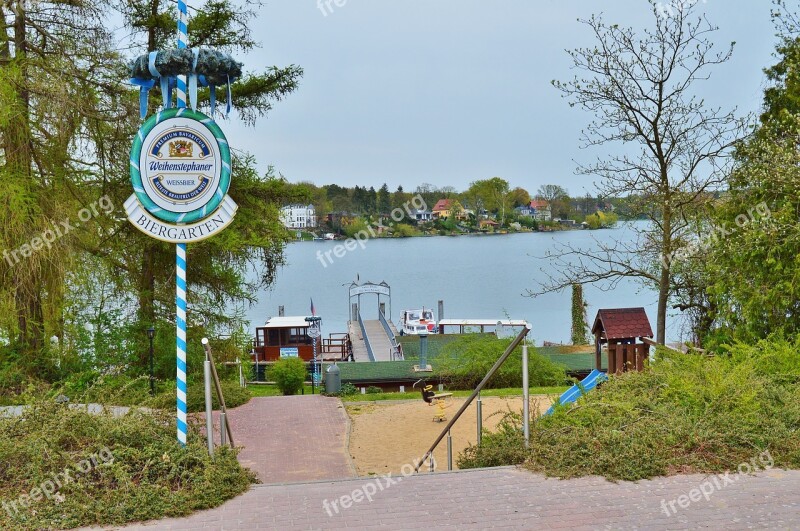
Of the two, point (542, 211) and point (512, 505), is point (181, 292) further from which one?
point (542, 211)

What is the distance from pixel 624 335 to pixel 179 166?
9115 mm

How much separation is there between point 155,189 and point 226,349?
42.2 feet

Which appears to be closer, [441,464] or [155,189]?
[155,189]

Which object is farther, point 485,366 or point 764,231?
point 485,366

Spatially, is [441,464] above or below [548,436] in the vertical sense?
below

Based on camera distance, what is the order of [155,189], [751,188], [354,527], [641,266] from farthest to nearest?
[641,266] < [751,188] < [155,189] < [354,527]

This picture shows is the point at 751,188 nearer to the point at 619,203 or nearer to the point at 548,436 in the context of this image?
the point at 619,203

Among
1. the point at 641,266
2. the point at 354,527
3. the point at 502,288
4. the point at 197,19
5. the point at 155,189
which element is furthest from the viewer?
the point at 502,288

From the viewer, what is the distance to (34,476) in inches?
263

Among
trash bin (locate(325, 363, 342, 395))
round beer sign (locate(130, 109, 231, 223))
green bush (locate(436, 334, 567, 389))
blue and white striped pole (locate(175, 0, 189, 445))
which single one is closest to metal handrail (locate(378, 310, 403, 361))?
green bush (locate(436, 334, 567, 389))

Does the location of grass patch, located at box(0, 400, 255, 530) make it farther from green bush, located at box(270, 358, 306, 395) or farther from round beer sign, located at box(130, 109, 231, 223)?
green bush, located at box(270, 358, 306, 395)

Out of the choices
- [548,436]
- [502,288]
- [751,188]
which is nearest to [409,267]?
[502,288]

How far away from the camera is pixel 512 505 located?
6414 mm

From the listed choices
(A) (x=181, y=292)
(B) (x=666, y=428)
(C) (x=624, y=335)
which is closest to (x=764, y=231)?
(C) (x=624, y=335)
